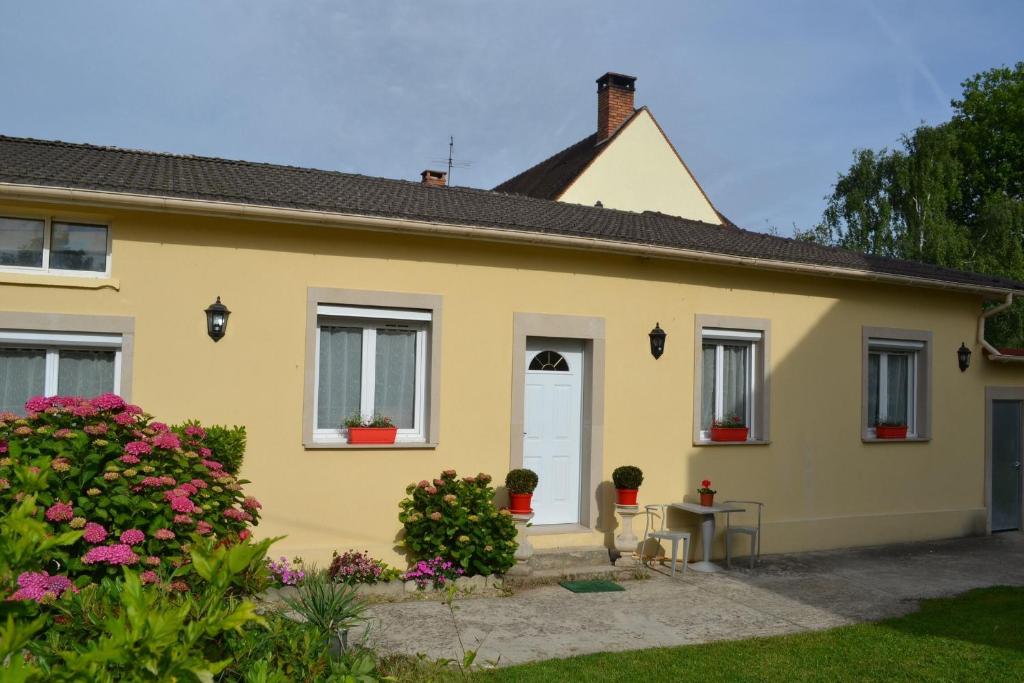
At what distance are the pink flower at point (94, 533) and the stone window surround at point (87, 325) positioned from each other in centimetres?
236

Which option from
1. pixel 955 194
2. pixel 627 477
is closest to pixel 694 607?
pixel 627 477

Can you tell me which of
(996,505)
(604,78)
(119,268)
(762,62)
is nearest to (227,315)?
(119,268)

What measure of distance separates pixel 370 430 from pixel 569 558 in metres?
2.50

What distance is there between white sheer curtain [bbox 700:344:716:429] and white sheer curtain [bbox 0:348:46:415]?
7.05 meters

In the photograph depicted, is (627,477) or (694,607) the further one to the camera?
(627,477)

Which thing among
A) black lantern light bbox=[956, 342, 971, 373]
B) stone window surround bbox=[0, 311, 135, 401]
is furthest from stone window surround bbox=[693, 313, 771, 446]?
stone window surround bbox=[0, 311, 135, 401]

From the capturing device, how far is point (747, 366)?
10.3 m

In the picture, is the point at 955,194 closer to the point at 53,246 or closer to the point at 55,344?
the point at 53,246

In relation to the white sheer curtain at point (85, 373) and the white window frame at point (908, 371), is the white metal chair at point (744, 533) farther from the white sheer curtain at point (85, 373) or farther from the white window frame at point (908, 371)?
the white sheer curtain at point (85, 373)

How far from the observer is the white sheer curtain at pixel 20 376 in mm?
7078

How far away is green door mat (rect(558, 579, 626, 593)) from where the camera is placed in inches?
314

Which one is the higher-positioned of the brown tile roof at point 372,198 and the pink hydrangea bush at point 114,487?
the brown tile roof at point 372,198

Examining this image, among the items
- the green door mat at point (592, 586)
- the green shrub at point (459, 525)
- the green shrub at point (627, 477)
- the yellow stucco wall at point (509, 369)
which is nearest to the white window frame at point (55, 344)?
the yellow stucco wall at point (509, 369)

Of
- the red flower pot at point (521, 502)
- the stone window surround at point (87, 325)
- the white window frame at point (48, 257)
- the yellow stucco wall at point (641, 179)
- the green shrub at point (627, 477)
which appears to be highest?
the yellow stucco wall at point (641, 179)
